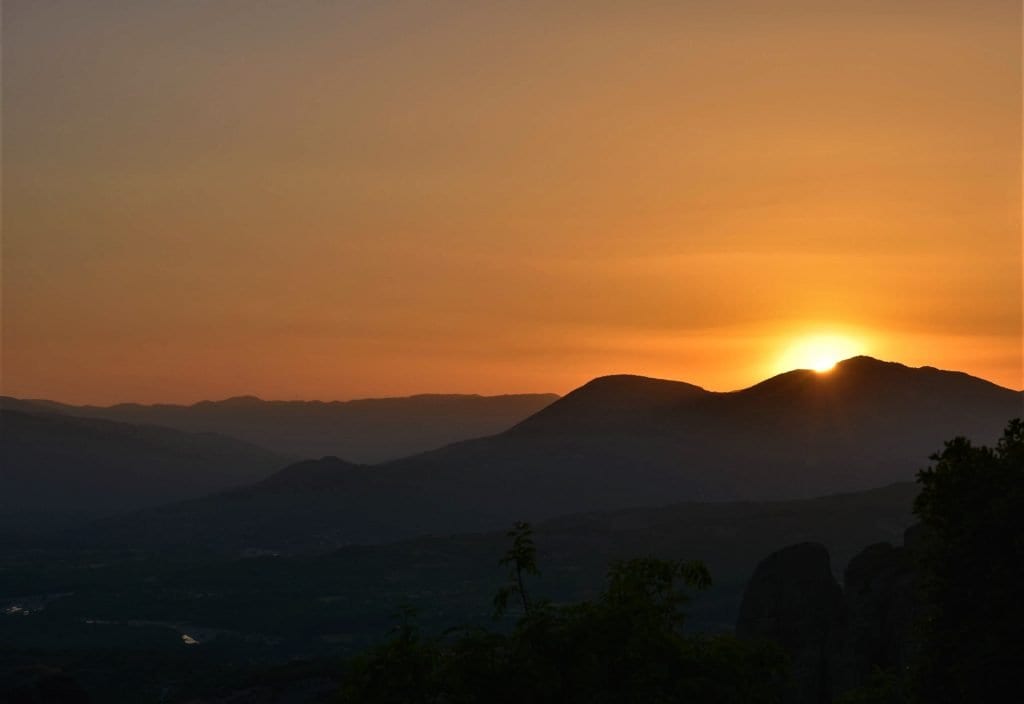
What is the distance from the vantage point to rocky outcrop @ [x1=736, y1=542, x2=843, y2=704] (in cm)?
8444

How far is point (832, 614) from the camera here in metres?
90.0

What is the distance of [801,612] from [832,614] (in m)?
2.43

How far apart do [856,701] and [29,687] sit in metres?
82.9

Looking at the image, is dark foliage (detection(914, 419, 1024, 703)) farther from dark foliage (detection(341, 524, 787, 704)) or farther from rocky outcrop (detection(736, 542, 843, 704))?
rocky outcrop (detection(736, 542, 843, 704))

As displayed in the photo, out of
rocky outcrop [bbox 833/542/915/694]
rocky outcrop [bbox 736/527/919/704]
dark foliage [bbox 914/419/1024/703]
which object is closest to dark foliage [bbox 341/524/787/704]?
dark foliage [bbox 914/419/1024/703]

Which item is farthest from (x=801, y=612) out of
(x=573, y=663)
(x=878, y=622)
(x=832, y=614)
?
(x=573, y=663)

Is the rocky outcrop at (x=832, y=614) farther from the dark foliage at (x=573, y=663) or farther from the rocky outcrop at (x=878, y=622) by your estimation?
the dark foliage at (x=573, y=663)

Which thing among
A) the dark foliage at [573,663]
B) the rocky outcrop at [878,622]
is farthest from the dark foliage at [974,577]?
the rocky outcrop at [878,622]

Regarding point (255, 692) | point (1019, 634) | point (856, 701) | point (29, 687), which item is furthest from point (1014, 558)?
point (255, 692)

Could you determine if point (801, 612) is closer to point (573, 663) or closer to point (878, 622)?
point (878, 622)

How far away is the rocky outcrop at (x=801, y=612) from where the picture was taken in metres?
84.4

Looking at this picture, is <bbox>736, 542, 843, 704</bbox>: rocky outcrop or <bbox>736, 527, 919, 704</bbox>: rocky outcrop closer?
<bbox>736, 527, 919, 704</bbox>: rocky outcrop

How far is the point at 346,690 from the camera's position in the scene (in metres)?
40.5

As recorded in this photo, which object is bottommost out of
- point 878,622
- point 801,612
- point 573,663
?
point 801,612
